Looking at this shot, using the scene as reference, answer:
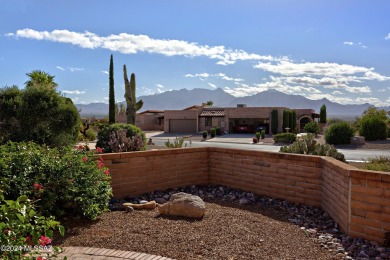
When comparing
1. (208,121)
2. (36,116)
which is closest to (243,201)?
(36,116)

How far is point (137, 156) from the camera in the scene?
8375mm

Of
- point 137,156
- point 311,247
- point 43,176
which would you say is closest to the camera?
point 311,247

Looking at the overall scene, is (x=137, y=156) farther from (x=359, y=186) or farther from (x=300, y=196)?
(x=359, y=186)

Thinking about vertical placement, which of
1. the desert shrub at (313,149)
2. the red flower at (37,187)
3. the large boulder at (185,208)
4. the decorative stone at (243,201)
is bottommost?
the decorative stone at (243,201)

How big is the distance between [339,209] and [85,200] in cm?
423

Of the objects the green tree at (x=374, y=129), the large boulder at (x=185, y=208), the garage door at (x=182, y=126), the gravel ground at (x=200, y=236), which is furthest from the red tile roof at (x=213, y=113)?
the gravel ground at (x=200, y=236)

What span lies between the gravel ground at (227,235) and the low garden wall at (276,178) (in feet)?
1.18

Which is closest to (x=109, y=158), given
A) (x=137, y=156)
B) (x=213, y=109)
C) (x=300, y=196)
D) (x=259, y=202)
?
(x=137, y=156)

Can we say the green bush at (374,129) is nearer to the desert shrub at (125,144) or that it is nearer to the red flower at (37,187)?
the desert shrub at (125,144)

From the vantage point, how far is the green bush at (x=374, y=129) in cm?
3097

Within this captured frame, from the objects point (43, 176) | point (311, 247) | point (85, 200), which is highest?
point (43, 176)

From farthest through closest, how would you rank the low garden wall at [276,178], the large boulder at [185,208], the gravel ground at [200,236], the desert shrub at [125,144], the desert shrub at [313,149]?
the desert shrub at [125,144] → the desert shrub at [313,149] → the large boulder at [185,208] → the low garden wall at [276,178] → the gravel ground at [200,236]

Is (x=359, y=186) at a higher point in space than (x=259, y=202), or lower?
higher

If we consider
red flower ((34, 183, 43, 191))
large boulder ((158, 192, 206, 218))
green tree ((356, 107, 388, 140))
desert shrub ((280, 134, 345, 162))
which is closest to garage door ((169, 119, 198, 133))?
green tree ((356, 107, 388, 140))
